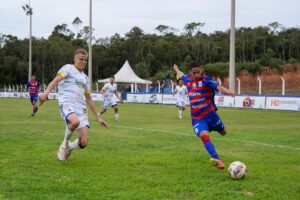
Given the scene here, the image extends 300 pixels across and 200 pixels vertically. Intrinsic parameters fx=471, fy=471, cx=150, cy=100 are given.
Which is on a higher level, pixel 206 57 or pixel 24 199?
pixel 206 57

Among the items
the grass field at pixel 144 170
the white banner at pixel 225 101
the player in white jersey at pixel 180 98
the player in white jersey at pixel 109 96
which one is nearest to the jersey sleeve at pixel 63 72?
the grass field at pixel 144 170

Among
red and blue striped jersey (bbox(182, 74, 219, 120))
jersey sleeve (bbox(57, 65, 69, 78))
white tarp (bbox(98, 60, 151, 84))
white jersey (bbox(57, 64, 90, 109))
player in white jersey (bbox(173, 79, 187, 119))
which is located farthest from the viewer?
white tarp (bbox(98, 60, 151, 84))

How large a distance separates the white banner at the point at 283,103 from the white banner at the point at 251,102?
0.50m

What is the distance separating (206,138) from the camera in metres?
8.31

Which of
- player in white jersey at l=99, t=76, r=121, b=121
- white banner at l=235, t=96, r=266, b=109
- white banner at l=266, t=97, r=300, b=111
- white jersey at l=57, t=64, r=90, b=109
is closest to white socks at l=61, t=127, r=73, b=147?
white jersey at l=57, t=64, r=90, b=109

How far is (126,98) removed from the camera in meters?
48.1

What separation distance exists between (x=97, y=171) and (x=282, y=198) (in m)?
3.14

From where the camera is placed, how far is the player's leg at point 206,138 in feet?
26.7

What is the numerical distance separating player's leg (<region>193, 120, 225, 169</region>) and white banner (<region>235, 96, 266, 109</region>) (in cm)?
2471

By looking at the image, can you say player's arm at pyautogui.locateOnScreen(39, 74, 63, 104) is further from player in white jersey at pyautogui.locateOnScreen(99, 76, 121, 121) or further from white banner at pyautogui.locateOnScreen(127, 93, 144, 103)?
white banner at pyautogui.locateOnScreen(127, 93, 144, 103)

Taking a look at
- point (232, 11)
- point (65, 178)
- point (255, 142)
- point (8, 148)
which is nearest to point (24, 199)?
point (65, 178)

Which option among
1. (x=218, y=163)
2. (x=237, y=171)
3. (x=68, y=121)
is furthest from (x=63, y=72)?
(x=237, y=171)

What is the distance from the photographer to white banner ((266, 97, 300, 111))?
30.0 meters

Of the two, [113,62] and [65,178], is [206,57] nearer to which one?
[113,62]
